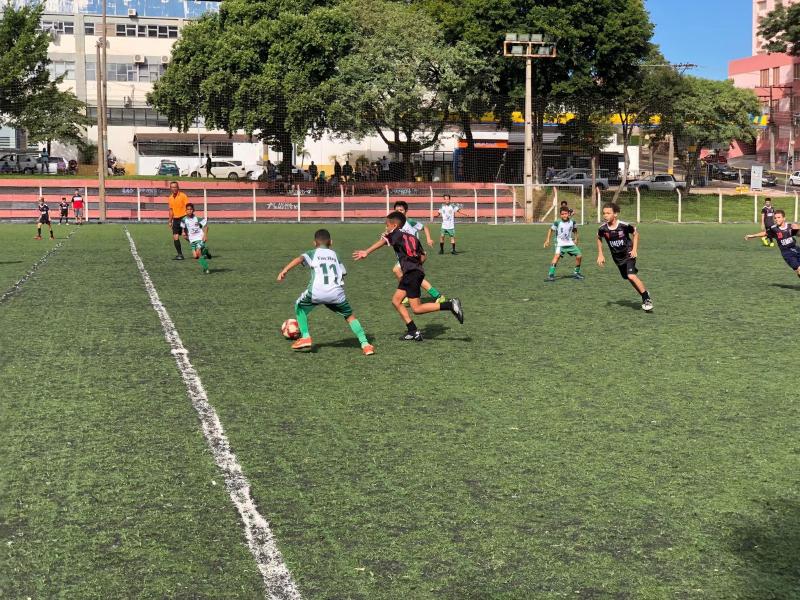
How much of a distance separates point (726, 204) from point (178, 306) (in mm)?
48182

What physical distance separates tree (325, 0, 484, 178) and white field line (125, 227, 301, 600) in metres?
39.2

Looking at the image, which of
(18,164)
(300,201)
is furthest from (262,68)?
(18,164)

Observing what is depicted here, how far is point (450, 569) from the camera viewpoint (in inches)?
204

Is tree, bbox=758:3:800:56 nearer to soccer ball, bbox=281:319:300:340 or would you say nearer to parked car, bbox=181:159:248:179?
parked car, bbox=181:159:248:179

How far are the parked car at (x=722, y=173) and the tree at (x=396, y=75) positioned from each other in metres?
36.0

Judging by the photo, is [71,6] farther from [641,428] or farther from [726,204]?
[641,428]

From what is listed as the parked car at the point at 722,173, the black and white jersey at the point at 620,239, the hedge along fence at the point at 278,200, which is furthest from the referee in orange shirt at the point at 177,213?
the parked car at the point at 722,173

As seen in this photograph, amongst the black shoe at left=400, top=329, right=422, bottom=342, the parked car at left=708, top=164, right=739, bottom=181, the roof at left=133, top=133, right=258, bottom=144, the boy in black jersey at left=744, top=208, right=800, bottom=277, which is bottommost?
the black shoe at left=400, top=329, right=422, bottom=342

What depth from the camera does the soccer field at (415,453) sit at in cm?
520

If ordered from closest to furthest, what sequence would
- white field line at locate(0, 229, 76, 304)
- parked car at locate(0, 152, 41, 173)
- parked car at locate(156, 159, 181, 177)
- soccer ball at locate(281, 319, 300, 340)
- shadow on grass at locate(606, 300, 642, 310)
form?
1. soccer ball at locate(281, 319, 300, 340)
2. shadow on grass at locate(606, 300, 642, 310)
3. white field line at locate(0, 229, 76, 304)
4. parked car at locate(0, 152, 41, 173)
5. parked car at locate(156, 159, 181, 177)

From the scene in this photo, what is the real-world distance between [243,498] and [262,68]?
44543mm

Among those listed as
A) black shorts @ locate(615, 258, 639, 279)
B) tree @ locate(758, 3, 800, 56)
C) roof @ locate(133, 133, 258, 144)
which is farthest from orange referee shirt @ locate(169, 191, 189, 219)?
roof @ locate(133, 133, 258, 144)

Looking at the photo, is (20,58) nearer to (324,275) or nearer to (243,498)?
(324,275)

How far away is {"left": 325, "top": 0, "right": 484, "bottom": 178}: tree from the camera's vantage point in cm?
4909
